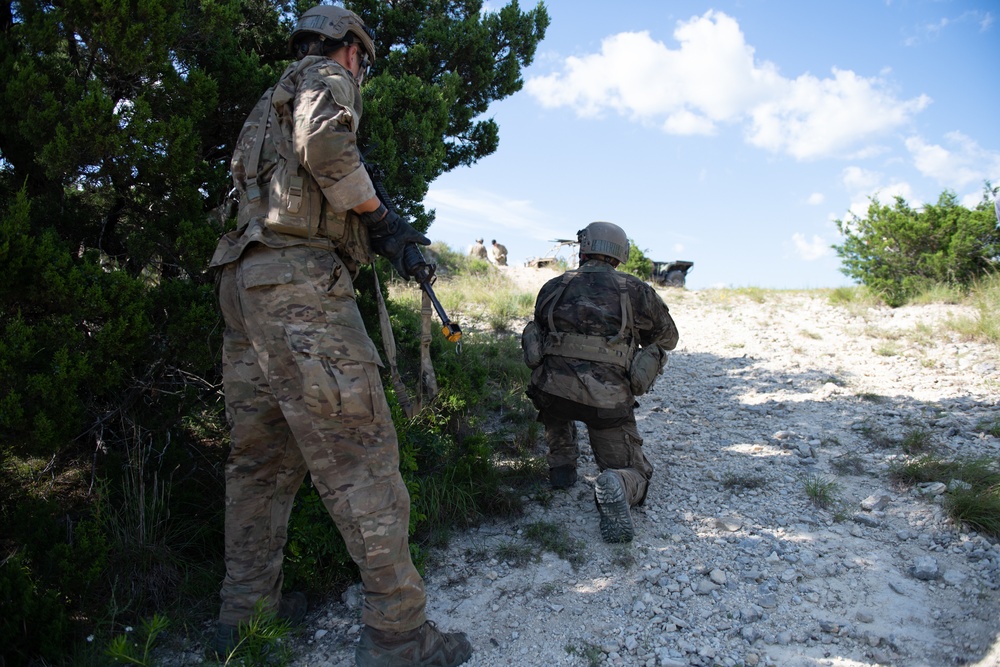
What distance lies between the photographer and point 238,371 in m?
2.64

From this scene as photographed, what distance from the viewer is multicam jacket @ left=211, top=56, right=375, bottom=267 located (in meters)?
2.42

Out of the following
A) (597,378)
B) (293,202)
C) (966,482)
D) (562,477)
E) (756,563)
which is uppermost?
(293,202)

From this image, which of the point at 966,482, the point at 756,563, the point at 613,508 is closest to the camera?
the point at 756,563

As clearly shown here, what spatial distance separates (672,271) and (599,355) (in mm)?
12855

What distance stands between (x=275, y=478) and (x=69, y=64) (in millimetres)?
2313

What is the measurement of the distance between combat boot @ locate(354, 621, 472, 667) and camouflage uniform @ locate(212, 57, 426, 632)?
0.16 ft

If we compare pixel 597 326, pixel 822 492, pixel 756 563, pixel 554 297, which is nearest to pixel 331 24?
pixel 554 297

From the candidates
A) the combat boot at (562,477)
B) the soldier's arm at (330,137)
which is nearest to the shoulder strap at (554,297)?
the combat boot at (562,477)

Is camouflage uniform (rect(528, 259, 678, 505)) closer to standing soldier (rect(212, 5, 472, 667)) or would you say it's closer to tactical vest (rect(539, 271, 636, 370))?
tactical vest (rect(539, 271, 636, 370))

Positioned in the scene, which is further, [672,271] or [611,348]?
[672,271]

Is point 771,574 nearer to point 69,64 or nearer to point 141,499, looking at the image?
point 141,499

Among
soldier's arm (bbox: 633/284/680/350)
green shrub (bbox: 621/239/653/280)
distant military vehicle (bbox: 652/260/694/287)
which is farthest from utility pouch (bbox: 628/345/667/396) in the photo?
distant military vehicle (bbox: 652/260/694/287)

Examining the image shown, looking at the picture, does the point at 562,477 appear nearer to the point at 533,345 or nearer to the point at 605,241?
the point at 533,345

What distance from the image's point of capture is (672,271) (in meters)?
16.2
